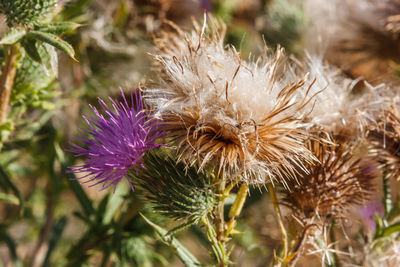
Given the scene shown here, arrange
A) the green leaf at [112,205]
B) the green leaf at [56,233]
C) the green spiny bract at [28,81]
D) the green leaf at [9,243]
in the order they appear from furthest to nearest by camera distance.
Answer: the green leaf at [56,233], the green leaf at [9,243], the green leaf at [112,205], the green spiny bract at [28,81]

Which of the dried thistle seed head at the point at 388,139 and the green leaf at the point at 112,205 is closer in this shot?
the dried thistle seed head at the point at 388,139

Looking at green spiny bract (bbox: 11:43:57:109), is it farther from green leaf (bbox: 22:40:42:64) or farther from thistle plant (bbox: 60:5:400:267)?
thistle plant (bbox: 60:5:400:267)

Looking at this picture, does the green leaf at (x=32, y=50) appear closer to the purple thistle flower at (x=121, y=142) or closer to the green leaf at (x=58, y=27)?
the green leaf at (x=58, y=27)

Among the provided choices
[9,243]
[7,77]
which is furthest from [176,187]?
[9,243]

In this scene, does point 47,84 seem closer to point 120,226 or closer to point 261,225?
point 120,226

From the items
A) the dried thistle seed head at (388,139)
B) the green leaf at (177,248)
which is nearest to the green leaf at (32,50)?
the green leaf at (177,248)

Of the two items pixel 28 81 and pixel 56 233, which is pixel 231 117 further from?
pixel 56 233
